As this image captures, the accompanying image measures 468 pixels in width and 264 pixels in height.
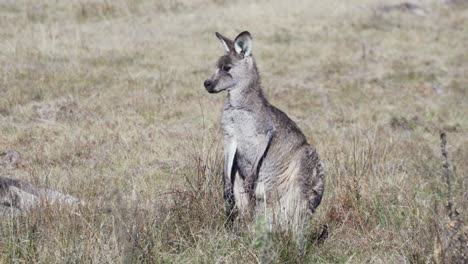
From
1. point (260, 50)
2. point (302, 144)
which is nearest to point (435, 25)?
point (260, 50)

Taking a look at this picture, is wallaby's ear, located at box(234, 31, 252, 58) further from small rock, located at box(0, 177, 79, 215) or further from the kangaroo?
small rock, located at box(0, 177, 79, 215)

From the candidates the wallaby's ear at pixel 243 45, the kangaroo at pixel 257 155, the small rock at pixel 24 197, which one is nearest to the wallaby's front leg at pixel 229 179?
the kangaroo at pixel 257 155

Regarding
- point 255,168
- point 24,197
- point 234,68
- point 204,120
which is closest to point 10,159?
point 24,197

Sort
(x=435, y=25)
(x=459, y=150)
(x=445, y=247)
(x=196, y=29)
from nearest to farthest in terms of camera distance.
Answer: (x=445, y=247)
(x=459, y=150)
(x=196, y=29)
(x=435, y=25)

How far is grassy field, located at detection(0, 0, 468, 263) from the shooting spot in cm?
488

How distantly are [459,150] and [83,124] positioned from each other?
202 inches

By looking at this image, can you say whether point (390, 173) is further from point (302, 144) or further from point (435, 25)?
point (435, 25)

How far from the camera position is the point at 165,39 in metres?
15.3

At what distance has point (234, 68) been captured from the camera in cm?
593

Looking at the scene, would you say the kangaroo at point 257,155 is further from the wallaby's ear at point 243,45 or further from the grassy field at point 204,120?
the grassy field at point 204,120

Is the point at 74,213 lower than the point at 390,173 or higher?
higher

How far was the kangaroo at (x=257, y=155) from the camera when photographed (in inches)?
215

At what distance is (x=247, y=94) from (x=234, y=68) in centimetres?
26

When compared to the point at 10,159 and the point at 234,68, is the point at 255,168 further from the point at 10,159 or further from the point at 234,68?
the point at 10,159
